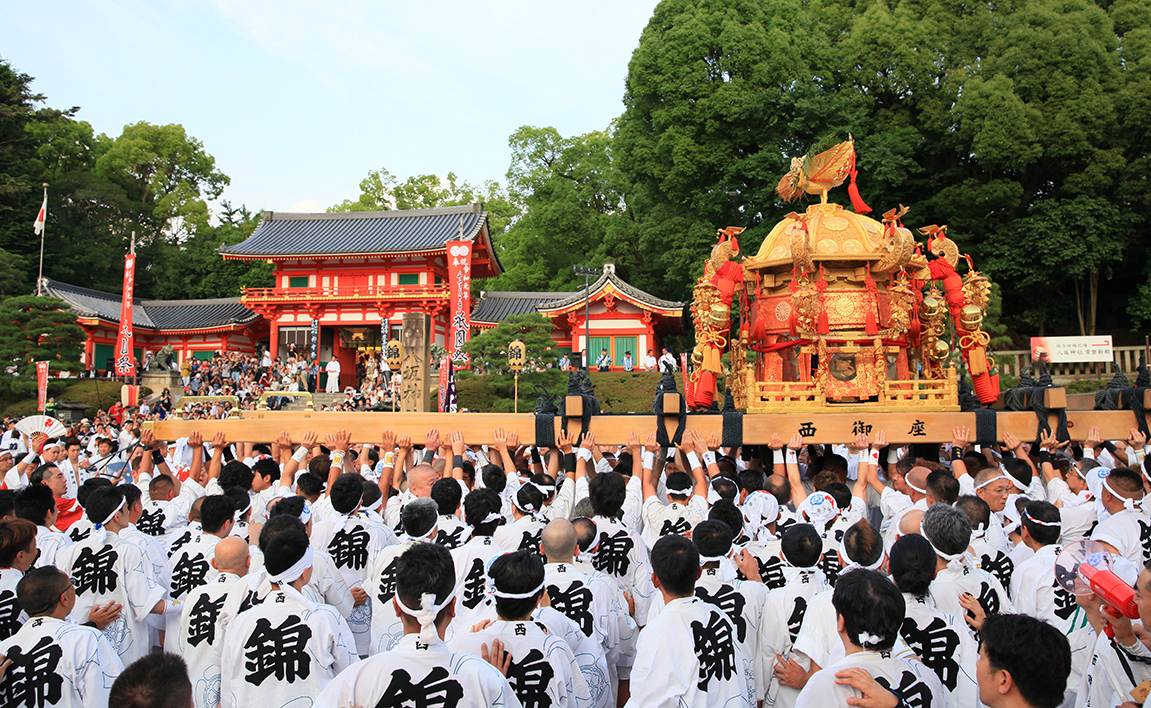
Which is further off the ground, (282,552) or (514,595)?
(282,552)

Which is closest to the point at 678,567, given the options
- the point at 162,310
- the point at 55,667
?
the point at 55,667

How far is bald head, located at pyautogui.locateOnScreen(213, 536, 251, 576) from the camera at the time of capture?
3693 millimetres

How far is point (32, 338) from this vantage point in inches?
985

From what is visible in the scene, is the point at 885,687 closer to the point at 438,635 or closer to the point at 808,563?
the point at 808,563

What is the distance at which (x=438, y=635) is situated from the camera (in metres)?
2.70

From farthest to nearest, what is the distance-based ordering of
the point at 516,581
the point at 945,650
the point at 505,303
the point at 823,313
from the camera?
the point at 505,303, the point at 823,313, the point at 945,650, the point at 516,581

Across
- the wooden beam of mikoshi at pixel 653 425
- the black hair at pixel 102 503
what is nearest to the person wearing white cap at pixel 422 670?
the black hair at pixel 102 503

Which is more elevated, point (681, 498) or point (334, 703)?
point (681, 498)

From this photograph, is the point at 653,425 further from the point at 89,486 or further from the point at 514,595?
the point at 89,486

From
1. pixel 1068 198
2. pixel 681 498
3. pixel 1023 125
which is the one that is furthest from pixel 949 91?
pixel 681 498

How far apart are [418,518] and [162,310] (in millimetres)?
35325

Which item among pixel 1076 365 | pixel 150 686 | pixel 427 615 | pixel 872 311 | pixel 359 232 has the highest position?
pixel 359 232

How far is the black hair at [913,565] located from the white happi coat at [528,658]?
156 centimetres

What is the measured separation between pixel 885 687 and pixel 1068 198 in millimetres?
26223
